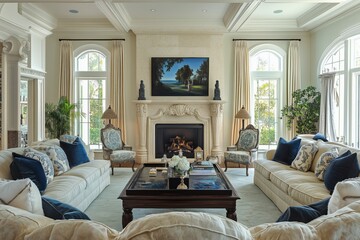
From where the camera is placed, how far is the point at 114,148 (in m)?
7.54

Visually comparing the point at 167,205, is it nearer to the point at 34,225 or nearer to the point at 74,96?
the point at 34,225

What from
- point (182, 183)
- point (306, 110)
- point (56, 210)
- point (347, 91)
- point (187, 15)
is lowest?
point (182, 183)

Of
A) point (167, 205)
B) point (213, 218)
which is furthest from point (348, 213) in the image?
point (167, 205)

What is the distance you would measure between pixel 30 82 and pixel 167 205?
5206 millimetres

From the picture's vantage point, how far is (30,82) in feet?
24.1

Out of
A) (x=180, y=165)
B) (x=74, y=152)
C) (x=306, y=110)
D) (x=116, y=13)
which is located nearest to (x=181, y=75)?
(x=116, y=13)

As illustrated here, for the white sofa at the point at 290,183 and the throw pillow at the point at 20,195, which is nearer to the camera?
the throw pillow at the point at 20,195

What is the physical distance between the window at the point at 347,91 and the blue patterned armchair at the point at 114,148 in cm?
453

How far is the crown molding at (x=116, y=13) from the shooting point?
5992mm

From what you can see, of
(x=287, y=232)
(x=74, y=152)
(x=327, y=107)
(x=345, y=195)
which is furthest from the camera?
(x=327, y=107)

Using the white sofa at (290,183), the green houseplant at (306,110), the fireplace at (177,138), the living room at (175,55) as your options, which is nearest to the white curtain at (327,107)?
the green houseplant at (306,110)

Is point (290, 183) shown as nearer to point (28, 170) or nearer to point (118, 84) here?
point (28, 170)

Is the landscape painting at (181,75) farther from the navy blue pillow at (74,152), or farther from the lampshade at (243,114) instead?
the navy blue pillow at (74,152)

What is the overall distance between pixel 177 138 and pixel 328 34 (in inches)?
169
